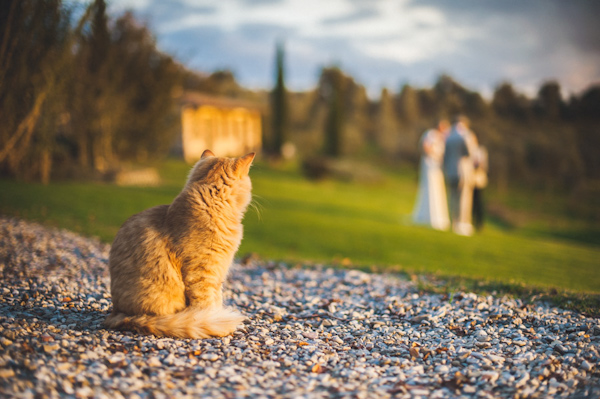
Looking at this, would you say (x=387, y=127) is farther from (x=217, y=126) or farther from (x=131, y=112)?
(x=131, y=112)

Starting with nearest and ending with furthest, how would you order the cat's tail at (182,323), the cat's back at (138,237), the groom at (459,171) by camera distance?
the cat's tail at (182,323)
the cat's back at (138,237)
the groom at (459,171)

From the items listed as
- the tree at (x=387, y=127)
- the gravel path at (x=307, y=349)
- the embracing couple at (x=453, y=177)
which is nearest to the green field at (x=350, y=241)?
the embracing couple at (x=453, y=177)

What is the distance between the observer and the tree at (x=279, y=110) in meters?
39.0

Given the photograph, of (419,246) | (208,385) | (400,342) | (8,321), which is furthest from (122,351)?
(419,246)

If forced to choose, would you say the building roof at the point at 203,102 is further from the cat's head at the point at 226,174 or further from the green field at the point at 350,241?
the cat's head at the point at 226,174

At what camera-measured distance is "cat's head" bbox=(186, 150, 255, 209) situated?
4723 mm

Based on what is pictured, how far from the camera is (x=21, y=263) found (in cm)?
663

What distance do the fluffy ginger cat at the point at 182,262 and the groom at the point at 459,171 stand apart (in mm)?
11641

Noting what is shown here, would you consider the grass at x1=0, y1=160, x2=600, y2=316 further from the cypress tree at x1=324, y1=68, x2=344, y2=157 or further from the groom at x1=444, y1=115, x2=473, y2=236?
the cypress tree at x1=324, y1=68, x2=344, y2=157

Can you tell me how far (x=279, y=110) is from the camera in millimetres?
39344

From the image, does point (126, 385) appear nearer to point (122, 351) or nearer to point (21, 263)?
point (122, 351)

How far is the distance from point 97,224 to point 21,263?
390 centimetres

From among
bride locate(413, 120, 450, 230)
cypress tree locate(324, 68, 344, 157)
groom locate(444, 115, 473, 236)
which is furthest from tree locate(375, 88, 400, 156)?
groom locate(444, 115, 473, 236)

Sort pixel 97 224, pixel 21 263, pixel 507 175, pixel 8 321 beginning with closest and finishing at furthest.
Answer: pixel 8 321 < pixel 21 263 < pixel 97 224 < pixel 507 175
